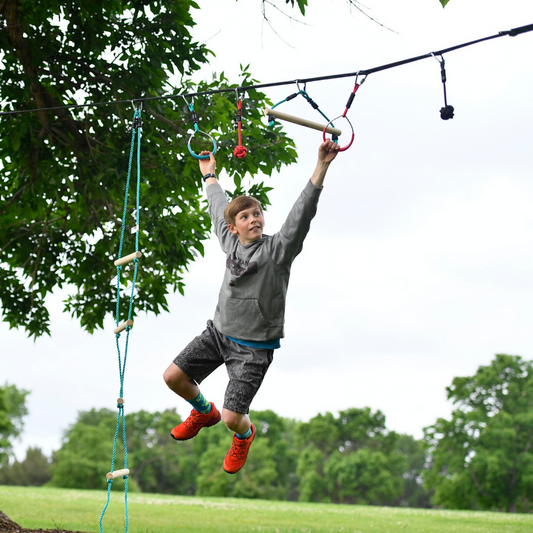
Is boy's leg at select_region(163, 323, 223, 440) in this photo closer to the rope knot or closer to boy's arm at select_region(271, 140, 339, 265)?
boy's arm at select_region(271, 140, 339, 265)

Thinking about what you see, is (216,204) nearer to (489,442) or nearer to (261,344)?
(261,344)

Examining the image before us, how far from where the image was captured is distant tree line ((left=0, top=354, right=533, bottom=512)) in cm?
2923

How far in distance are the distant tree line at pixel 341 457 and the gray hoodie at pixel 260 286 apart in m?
27.4

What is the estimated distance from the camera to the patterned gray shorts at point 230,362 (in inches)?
154

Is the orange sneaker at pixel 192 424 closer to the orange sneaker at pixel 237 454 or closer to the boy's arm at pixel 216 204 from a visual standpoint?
the orange sneaker at pixel 237 454

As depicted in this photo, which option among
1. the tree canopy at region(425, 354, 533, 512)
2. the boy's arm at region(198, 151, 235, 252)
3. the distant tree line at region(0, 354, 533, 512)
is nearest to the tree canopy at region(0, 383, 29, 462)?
the distant tree line at region(0, 354, 533, 512)

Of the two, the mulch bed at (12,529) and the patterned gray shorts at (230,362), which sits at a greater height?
the patterned gray shorts at (230,362)

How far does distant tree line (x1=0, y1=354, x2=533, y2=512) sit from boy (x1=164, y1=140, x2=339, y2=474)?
27267 mm

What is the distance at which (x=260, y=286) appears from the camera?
12.8 ft

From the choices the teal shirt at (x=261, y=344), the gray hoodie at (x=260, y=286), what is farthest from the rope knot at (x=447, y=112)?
the teal shirt at (x=261, y=344)

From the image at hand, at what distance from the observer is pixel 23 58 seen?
251 inches

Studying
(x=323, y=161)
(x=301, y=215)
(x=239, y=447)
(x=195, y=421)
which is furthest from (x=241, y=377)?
(x=323, y=161)

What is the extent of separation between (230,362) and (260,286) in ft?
1.82

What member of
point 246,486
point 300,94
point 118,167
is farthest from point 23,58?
point 246,486
